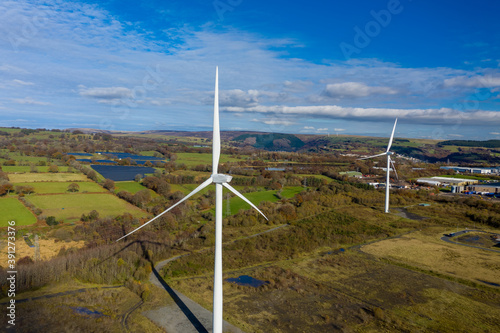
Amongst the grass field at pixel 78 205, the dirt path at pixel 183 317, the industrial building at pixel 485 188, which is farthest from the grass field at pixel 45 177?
the industrial building at pixel 485 188

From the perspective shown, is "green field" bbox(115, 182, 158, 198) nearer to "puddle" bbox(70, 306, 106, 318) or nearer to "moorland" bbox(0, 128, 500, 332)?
"moorland" bbox(0, 128, 500, 332)

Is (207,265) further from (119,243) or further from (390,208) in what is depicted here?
(390,208)

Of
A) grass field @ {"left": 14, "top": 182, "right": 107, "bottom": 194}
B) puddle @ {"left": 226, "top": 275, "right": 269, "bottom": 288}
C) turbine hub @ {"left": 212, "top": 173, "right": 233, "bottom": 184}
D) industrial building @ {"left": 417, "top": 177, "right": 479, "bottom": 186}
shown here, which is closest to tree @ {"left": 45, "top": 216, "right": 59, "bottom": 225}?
grass field @ {"left": 14, "top": 182, "right": 107, "bottom": 194}

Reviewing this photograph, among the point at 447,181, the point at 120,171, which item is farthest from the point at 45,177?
the point at 447,181

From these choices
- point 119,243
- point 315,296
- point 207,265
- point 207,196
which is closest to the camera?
point 315,296

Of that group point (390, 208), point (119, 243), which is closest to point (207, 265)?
point (119, 243)
